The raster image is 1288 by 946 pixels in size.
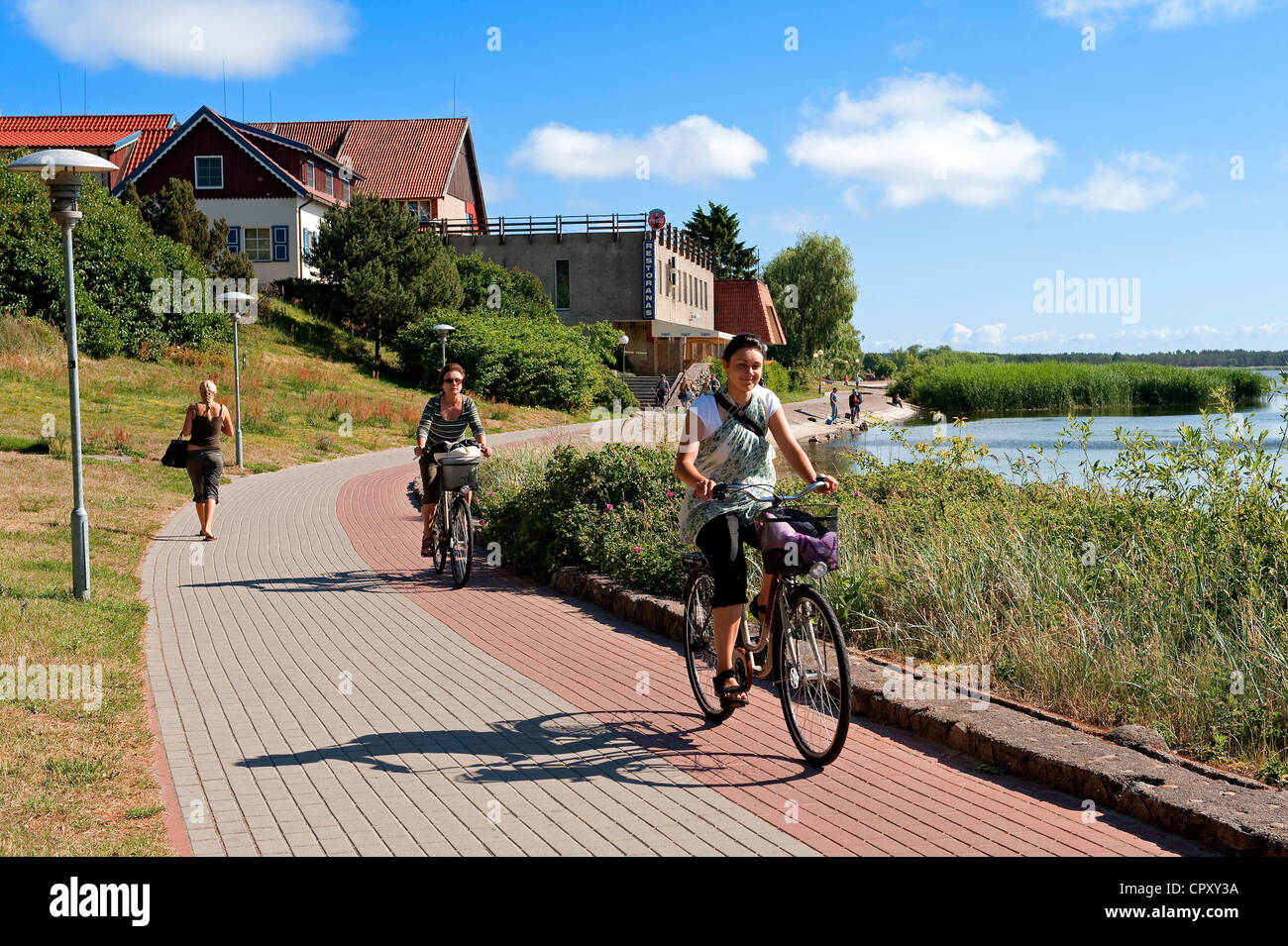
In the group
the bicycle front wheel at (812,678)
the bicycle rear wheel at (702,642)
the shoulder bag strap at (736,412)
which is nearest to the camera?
the bicycle front wheel at (812,678)

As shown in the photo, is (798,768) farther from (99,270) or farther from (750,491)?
(99,270)

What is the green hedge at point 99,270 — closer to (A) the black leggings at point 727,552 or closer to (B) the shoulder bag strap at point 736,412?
(B) the shoulder bag strap at point 736,412

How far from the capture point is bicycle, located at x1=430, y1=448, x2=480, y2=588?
33.7 ft

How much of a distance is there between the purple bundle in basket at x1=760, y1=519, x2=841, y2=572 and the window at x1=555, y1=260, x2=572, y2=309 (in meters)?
53.0

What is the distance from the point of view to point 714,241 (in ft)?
291

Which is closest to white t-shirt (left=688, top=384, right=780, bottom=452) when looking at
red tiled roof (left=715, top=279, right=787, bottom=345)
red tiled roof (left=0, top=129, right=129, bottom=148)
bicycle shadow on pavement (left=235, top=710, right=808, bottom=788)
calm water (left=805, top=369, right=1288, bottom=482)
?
bicycle shadow on pavement (left=235, top=710, right=808, bottom=788)

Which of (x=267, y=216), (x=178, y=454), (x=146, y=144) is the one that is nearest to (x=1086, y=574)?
(x=178, y=454)

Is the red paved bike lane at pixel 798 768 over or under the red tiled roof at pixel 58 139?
under

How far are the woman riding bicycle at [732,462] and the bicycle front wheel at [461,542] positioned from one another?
482 cm

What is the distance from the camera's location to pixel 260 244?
46.7m

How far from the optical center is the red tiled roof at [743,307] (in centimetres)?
7512

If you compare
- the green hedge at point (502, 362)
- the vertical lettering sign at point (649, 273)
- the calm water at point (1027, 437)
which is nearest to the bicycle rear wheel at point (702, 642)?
the calm water at point (1027, 437)

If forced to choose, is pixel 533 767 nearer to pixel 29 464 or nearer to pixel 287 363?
pixel 29 464
